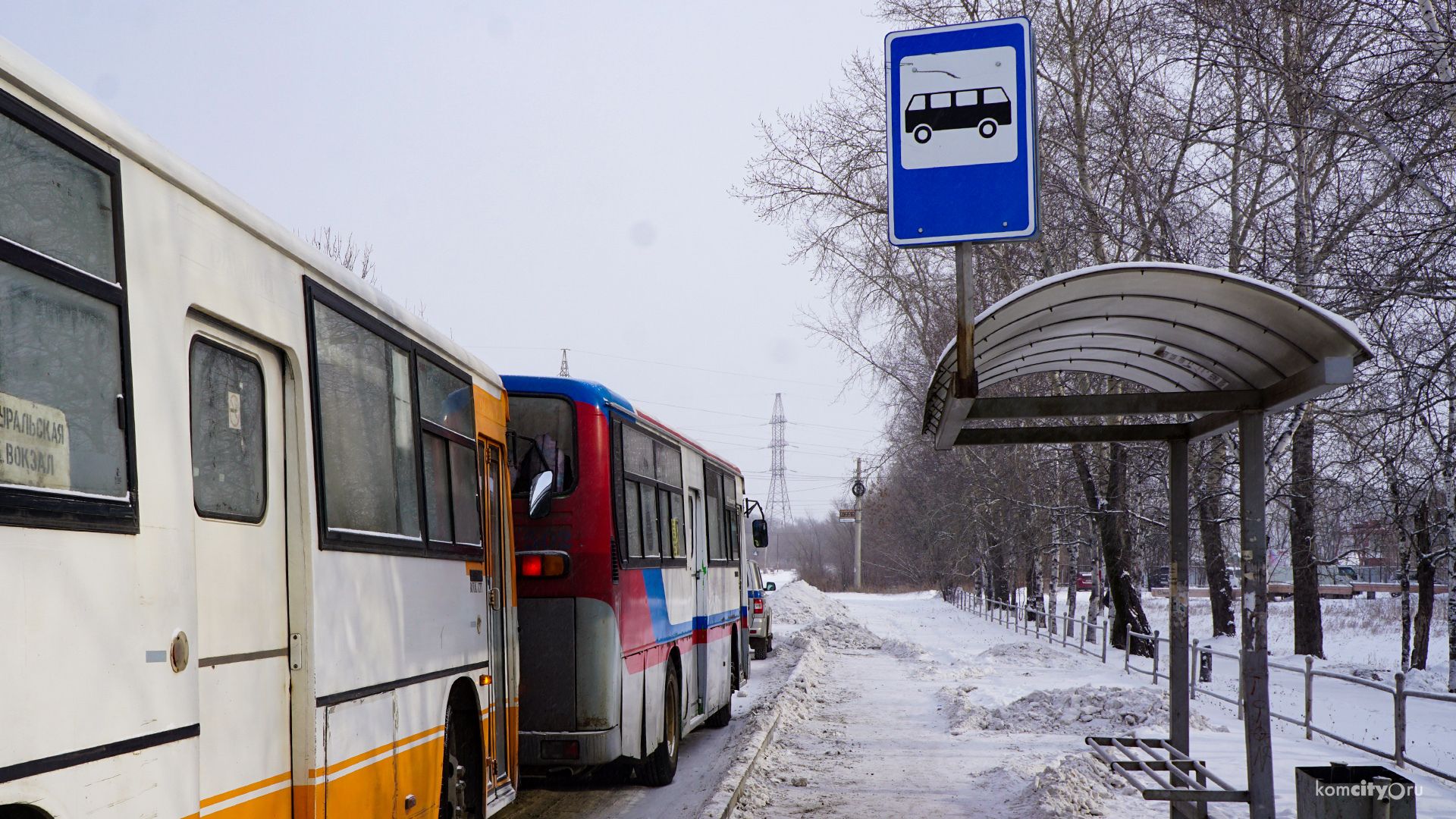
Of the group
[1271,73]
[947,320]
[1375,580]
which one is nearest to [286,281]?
[1271,73]

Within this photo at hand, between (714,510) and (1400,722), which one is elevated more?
(714,510)

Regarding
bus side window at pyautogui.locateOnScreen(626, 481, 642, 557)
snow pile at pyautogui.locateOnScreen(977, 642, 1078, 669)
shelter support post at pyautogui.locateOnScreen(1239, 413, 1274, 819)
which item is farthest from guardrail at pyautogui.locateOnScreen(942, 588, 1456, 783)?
bus side window at pyautogui.locateOnScreen(626, 481, 642, 557)

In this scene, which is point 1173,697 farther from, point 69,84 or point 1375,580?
point 1375,580

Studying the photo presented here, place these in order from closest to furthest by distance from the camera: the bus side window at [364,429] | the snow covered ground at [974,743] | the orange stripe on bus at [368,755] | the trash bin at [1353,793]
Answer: the orange stripe on bus at [368,755] → the bus side window at [364,429] → the trash bin at [1353,793] → the snow covered ground at [974,743]

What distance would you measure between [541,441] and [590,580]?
1171 millimetres

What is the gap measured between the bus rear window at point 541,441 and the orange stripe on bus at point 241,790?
460 centimetres

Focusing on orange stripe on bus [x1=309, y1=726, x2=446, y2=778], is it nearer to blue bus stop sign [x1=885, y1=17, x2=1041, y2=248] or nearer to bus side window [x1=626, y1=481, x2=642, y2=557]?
blue bus stop sign [x1=885, y1=17, x2=1041, y2=248]

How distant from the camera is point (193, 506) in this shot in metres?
3.64

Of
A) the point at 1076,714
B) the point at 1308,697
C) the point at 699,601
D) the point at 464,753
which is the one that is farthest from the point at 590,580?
the point at 1308,697

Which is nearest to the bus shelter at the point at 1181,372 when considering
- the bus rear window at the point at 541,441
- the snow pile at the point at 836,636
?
the bus rear window at the point at 541,441

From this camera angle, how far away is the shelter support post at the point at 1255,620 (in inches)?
259

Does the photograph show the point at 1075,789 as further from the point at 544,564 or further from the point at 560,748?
the point at 544,564

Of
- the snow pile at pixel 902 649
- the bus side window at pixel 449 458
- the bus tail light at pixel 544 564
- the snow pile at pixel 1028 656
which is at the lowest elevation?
the snow pile at pixel 902 649

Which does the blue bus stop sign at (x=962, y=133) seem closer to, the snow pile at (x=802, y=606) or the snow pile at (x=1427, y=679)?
the snow pile at (x=1427, y=679)
